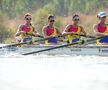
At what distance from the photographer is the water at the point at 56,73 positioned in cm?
750

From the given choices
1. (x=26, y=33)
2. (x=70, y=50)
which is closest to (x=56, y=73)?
(x=70, y=50)

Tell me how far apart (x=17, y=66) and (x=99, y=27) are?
14.5ft

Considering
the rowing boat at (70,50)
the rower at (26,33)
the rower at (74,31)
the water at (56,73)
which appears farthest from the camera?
the rower at (26,33)

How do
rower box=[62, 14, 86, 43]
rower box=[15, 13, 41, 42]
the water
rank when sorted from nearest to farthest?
the water
rower box=[62, 14, 86, 43]
rower box=[15, 13, 41, 42]

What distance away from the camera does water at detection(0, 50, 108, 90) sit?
24.6 ft

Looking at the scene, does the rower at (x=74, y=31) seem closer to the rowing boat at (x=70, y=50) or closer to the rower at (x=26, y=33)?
the rowing boat at (x=70, y=50)

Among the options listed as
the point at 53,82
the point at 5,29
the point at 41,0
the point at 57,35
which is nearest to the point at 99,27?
the point at 57,35

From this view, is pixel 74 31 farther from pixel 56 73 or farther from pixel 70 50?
pixel 56 73

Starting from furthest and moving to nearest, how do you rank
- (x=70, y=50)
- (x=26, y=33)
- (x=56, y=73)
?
(x=26, y=33) < (x=70, y=50) < (x=56, y=73)

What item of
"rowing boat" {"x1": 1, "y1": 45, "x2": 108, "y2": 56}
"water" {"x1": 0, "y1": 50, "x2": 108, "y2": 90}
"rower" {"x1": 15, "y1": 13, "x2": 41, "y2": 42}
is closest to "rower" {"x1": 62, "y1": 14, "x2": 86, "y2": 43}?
"rowing boat" {"x1": 1, "y1": 45, "x2": 108, "y2": 56}

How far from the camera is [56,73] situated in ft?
29.3

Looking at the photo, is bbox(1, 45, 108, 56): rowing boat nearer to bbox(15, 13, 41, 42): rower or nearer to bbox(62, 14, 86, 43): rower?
bbox(62, 14, 86, 43): rower

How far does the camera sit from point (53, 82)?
781 centimetres

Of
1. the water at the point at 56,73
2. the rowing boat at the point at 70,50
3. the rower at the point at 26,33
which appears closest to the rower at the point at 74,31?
the rowing boat at the point at 70,50
